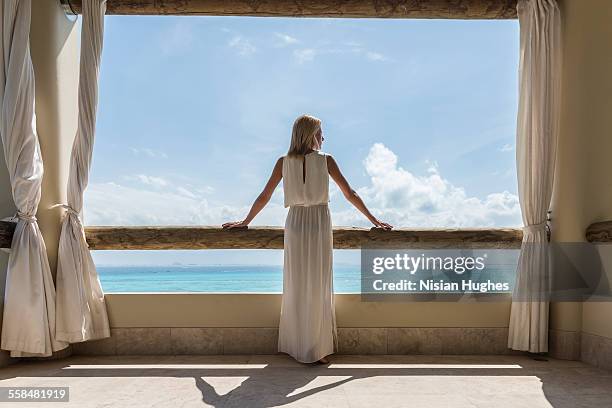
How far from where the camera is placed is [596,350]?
3.48 meters

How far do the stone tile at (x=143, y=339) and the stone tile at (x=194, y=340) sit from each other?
0.20 ft

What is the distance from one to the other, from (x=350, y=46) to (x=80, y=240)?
1108 inches

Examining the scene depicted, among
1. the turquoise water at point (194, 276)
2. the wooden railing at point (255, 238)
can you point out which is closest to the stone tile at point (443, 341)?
the wooden railing at point (255, 238)

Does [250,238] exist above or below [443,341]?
above

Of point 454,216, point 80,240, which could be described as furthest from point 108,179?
point 80,240

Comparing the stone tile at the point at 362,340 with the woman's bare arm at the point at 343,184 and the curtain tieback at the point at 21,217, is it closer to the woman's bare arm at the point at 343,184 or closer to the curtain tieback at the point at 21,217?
the woman's bare arm at the point at 343,184

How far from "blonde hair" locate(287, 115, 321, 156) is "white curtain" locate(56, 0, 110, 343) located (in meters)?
1.51

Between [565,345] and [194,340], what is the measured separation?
2.76 meters

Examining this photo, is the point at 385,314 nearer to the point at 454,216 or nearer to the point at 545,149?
the point at 545,149

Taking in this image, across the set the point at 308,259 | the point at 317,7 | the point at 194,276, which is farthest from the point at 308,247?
the point at 194,276

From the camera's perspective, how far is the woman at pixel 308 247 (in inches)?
136

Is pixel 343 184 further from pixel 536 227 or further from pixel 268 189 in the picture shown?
pixel 536 227

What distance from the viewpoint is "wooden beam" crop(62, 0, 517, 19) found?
12.7 ft

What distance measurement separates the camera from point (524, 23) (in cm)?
382
